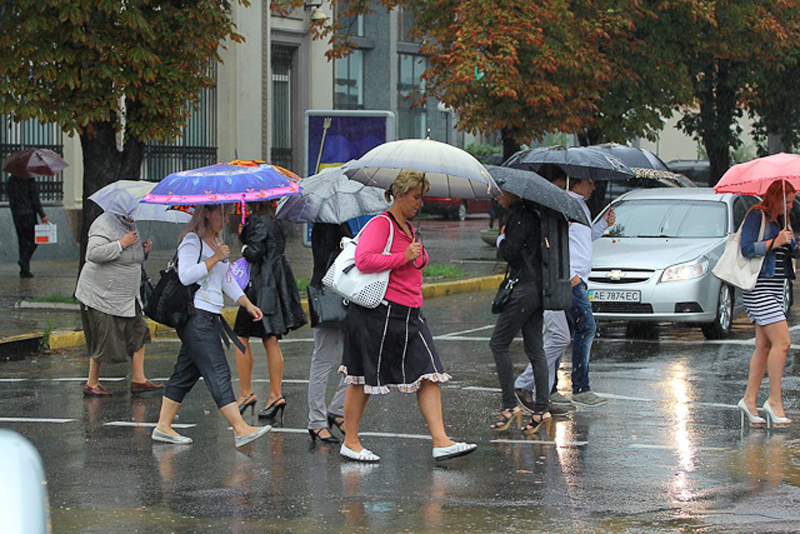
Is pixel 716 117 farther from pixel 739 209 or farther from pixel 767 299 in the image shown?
pixel 767 299

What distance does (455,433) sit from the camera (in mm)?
9320

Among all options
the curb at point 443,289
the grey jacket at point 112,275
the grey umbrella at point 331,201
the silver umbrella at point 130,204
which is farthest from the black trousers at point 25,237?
the grey umbrella at point 331,201

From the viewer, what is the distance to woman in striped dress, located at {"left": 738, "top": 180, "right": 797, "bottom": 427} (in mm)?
9562

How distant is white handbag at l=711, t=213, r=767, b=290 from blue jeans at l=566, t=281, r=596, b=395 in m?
1.07

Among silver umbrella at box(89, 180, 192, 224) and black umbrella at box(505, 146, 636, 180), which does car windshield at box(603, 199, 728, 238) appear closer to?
black umbrella at box(505, 146, 636, 180)

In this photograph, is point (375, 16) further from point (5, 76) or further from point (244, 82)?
point (5, 76)

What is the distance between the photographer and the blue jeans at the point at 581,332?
10.4 metres

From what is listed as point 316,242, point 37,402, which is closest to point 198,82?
point 37,402

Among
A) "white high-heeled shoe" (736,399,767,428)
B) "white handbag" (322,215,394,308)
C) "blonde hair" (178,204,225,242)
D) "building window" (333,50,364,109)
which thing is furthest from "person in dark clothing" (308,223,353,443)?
"building window" (333,50,364,109)

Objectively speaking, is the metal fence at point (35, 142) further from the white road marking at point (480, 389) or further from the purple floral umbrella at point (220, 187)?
the purple floral umbrella at point (220, 187)

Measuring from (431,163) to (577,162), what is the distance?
2.31 metres

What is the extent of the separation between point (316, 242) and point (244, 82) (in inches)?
807

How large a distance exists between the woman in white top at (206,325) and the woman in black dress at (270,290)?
2.35 feet

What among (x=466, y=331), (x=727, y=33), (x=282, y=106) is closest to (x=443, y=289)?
(x=466, y=331)
